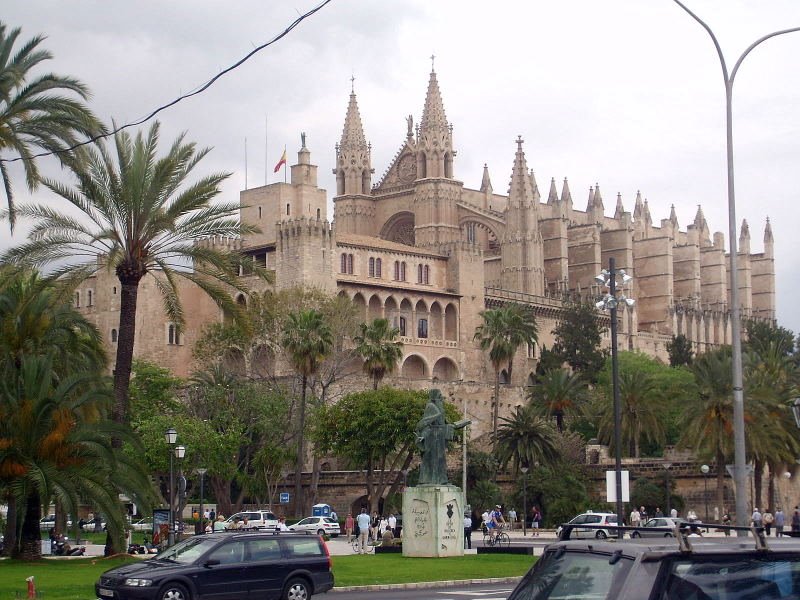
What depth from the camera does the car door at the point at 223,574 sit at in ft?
60.4

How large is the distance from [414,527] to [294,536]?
11.1 metres

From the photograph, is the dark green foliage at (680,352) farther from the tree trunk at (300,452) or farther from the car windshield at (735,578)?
the car windshield at (735,578)

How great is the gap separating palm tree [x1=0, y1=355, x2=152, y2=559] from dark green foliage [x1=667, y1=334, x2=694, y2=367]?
70.2 metres

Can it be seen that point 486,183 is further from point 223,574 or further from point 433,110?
point 223,574

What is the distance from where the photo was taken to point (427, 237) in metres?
96.4

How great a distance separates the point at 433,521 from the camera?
30172 mm

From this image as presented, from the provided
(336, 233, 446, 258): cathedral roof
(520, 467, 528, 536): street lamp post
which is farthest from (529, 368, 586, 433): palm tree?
(336, 233, 446, 258): cathedral roof

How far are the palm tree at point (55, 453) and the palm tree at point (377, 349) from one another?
1418 inches

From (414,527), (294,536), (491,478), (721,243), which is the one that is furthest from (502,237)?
(294,536)

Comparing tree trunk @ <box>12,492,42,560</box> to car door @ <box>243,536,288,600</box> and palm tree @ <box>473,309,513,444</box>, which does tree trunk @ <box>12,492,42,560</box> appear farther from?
palm tree @ <box>473,309,513,444</box>

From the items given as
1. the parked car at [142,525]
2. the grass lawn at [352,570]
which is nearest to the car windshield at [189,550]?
the grass lawn at [352,570]

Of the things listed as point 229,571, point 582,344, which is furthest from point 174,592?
point 582,344

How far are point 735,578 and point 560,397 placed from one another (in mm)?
61555

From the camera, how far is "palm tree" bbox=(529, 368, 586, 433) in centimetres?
6794
